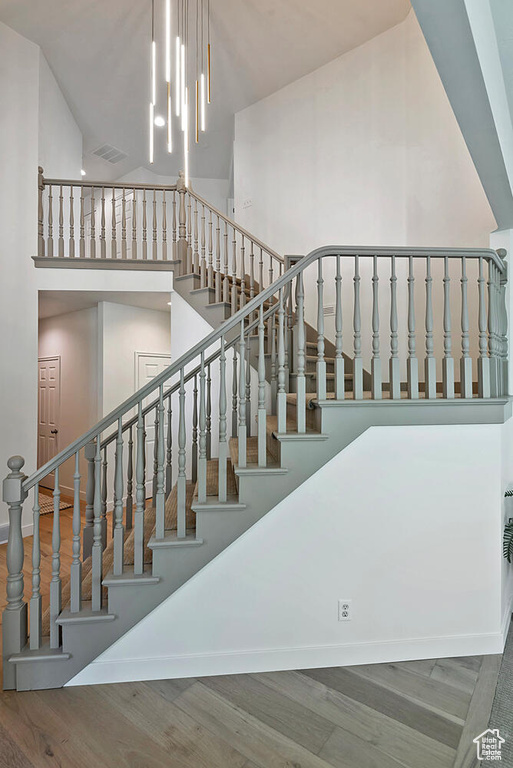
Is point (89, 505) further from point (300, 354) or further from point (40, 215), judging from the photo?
point (40, 215)

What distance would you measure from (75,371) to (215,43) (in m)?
4.33

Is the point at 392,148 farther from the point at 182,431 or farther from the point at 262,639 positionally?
the point at 262,639

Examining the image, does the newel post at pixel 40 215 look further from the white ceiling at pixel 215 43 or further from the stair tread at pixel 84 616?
the stair tread at pixel 84 616

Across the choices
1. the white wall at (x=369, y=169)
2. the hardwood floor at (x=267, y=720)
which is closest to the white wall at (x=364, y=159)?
the white wall at (x=369, y=169)

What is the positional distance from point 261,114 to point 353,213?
2.16 m

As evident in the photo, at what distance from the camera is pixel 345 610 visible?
210cm

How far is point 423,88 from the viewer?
3705mm

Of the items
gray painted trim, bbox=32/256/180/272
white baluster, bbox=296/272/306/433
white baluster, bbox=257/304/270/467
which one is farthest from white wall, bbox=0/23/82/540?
white baluster, bbox=296/272/306/433

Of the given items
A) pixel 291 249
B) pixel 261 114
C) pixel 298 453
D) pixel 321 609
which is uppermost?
pixel 261 114

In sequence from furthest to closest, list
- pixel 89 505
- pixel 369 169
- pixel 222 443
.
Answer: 1. pixel 369 169
2. pixel 89 505
3. pixel 222 443

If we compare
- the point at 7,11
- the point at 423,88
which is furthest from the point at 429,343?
the point at 7,11

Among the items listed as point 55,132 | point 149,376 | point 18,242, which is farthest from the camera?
→ point 149,376

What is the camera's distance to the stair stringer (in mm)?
1942

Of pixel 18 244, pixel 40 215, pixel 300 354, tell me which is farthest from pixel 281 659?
pixel 40 215
